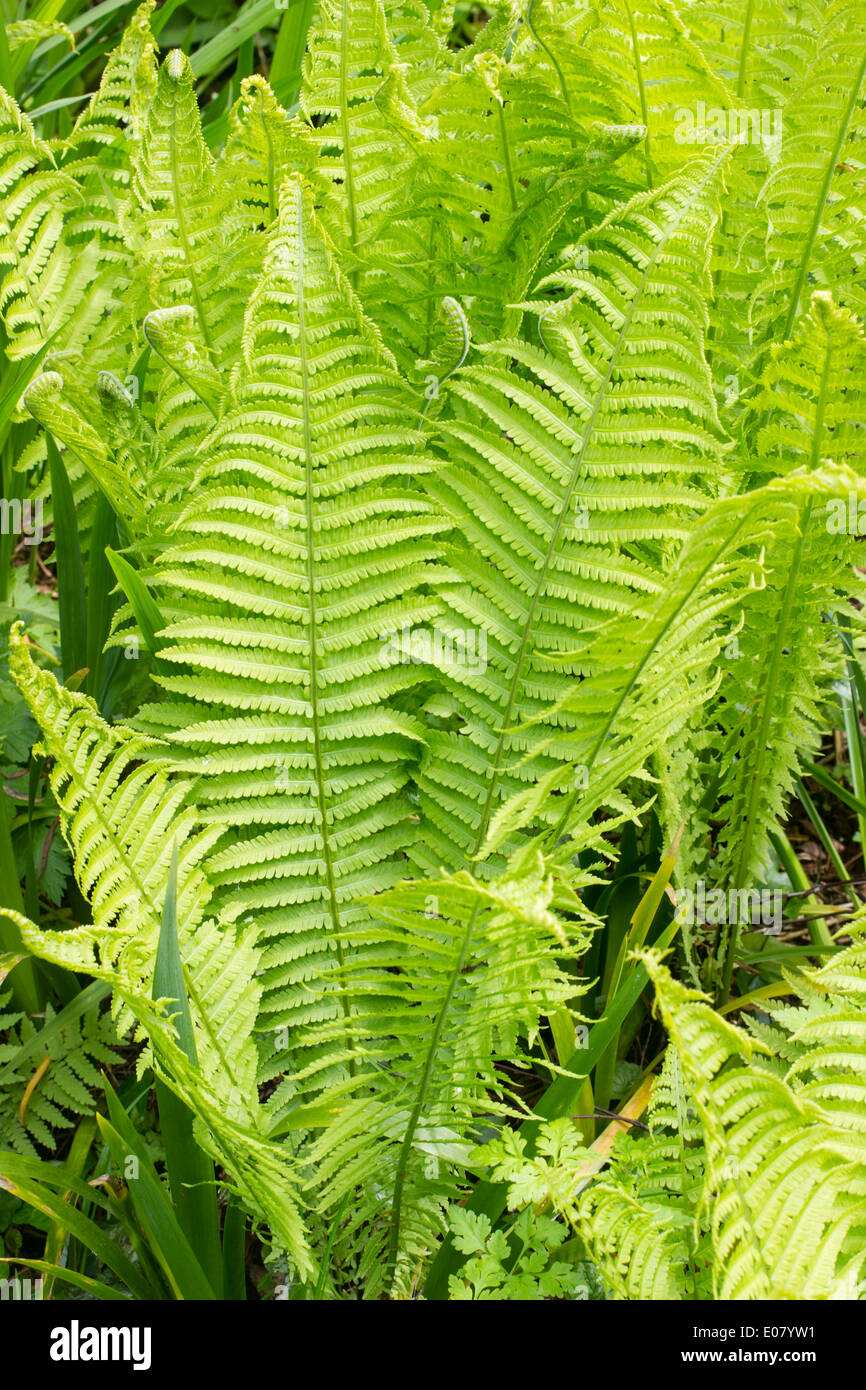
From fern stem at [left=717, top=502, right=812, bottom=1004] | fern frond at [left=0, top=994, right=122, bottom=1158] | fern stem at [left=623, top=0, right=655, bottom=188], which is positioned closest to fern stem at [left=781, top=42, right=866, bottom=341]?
fern stem at [left=623, top=0, right=655, bottom=188]

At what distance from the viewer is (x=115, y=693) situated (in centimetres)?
159

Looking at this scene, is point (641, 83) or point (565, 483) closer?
point (565, 483)

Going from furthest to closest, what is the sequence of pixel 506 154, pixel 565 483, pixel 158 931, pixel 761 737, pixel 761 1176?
pixel 761 737, pixel 506 154, pixel 565 483, pixel 158 931, pixel 761 1176

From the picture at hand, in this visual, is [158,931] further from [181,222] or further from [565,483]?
[181,222]

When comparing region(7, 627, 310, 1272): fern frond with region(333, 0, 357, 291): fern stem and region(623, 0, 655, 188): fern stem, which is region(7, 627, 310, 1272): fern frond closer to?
region(333, 0, 357, 291): fern stem

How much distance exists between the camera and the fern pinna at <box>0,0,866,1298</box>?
1.09 metres

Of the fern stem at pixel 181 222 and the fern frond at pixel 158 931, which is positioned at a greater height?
the fern stem at pixel 181 222

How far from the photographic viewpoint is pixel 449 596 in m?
1.35

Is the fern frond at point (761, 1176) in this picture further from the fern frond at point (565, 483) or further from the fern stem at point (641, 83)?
the fern stem at point (641, 83)

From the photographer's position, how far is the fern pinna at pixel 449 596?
3.58ft

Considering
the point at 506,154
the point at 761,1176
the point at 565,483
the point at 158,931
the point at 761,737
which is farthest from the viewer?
the point at 761,737

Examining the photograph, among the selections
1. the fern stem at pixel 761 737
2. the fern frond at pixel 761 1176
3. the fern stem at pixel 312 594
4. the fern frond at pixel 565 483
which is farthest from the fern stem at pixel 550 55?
the fern frond at pixel 761 1176

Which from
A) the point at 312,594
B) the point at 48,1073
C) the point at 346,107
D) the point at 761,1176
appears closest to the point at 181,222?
the point at 346,107

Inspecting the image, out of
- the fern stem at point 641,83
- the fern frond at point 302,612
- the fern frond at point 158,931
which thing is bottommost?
the fern frond at point 158,931
